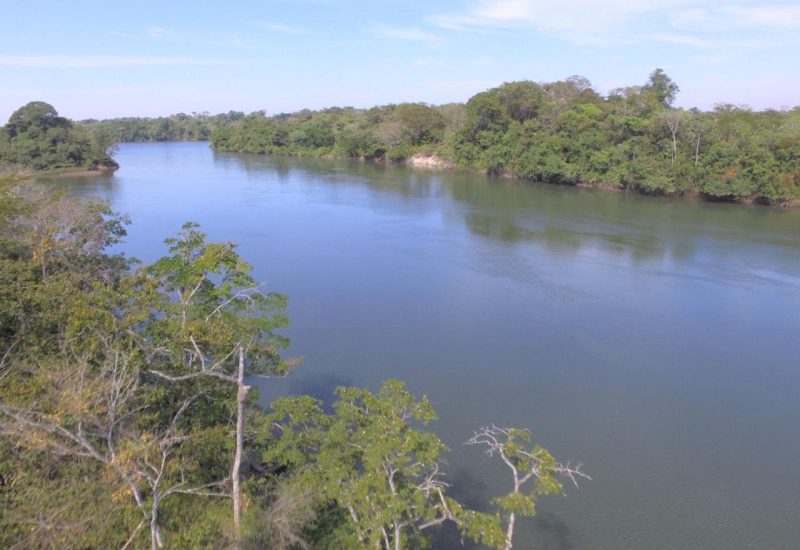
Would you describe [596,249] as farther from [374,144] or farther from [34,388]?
[374,144]

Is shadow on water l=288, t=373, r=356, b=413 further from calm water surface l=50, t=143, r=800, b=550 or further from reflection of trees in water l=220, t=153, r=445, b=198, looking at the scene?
reflection of trees in water l=220, t=153, r=445, b=198

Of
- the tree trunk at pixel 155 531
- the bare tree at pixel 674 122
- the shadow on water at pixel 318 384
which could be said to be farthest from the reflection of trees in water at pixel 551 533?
the bare tree at pixel 674 122

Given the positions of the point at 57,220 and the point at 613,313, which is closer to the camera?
the point at 57,220

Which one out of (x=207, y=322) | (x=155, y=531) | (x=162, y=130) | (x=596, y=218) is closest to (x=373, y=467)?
(x=155, y=531)

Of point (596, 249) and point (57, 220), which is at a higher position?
point (57, 220)

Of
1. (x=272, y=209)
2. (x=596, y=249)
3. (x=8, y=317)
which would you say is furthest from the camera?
(x=272, y=209)

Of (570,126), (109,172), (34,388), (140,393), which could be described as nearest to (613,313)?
(140,393)
